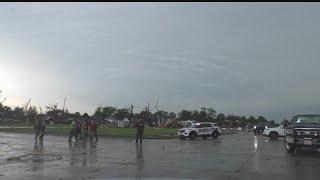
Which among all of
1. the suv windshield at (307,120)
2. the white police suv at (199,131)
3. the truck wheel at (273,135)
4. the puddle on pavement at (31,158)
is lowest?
the puddle on pavement at (31,158)

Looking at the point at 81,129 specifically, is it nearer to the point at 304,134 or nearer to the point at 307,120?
the point at 307,120

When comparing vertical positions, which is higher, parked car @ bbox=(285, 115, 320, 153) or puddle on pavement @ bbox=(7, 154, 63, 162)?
parked car @ bbox=(285, 115, 320, 153)

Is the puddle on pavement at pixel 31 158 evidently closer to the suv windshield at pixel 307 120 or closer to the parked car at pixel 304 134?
the parked car at pixel 304 134

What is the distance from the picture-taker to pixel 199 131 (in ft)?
171

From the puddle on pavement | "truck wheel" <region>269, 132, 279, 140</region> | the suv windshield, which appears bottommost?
the puddle on pavement

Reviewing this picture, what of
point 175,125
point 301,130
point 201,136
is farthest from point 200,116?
point 301,130

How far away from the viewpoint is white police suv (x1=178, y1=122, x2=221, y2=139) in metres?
50.6

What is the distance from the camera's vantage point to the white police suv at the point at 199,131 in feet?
166

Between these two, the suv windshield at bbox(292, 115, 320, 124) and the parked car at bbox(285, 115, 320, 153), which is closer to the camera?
the parked car at bbox(285, 115, 320, 153)

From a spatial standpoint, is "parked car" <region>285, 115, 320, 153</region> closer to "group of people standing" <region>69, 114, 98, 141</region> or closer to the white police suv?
"group of people standing" <region>69, 114, 98, 141</region>

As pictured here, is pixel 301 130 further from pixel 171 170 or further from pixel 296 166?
pixel 171 170

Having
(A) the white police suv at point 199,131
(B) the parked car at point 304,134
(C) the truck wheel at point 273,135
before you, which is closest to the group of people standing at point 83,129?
(A) the white police suv at point 199,131

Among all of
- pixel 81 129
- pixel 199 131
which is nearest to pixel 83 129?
pixel 81 129

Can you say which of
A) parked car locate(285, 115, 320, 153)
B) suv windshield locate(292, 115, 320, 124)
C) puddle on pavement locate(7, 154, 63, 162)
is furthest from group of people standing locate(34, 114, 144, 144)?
puddle on pavement locate(7, 154, 63, 162)
